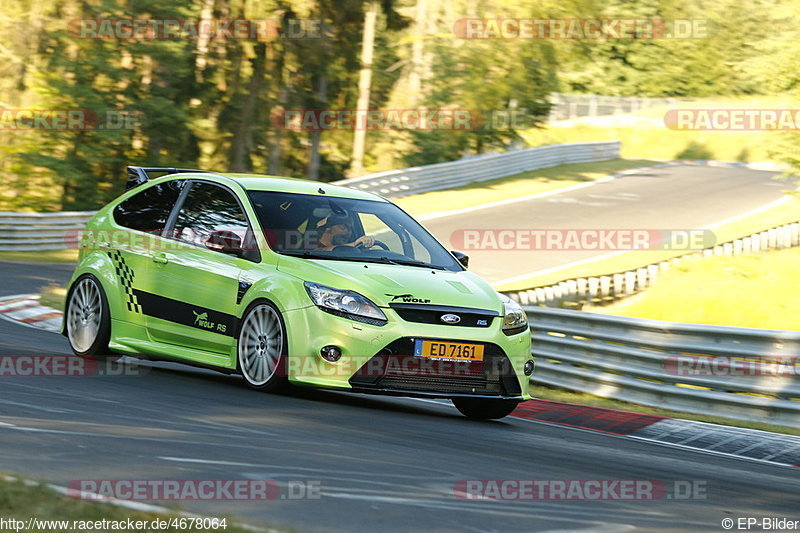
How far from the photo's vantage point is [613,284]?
19953 millimetres

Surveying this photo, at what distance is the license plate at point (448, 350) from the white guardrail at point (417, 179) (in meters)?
20.2

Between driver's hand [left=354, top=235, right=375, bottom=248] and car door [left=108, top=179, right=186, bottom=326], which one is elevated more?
driver's hand [left=354, top=235, right=375, bottom=248]

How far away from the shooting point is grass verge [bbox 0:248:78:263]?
83.1 feet

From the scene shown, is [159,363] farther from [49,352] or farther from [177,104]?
[177,104]

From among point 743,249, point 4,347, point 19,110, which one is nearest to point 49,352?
point 4,347

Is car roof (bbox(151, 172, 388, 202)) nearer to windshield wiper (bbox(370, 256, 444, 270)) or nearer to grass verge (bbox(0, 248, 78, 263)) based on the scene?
windshield wiper (bbox(370, 256, 444, 270))

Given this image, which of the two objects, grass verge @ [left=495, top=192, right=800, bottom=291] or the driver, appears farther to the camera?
grass verge @ [left=495, top=192, right=800, bottom=291]

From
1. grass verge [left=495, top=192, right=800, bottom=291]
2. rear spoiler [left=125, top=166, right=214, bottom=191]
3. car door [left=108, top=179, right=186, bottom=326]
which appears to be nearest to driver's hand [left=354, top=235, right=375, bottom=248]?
car door [left=108, top=179, right=186, bottom=326]

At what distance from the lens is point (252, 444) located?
252 inches

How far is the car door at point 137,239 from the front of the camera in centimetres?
971

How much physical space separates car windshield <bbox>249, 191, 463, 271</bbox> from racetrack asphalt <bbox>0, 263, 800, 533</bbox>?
1103 mm

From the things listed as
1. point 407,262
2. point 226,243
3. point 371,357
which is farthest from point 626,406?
point 226,243

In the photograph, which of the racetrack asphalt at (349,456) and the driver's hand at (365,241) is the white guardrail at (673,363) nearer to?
the racetrack asphalt at (349,456)

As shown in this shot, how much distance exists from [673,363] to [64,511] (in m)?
7.30
